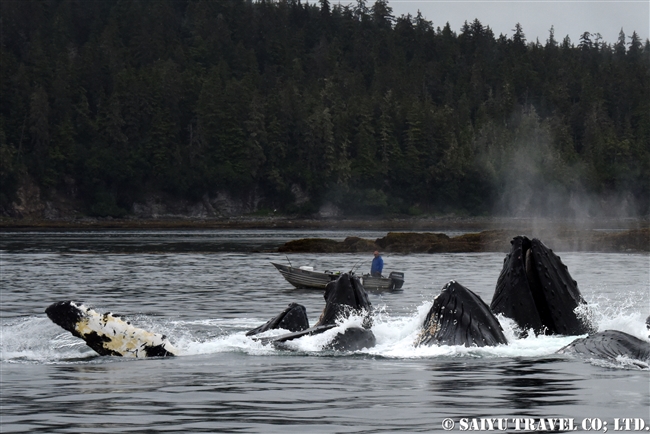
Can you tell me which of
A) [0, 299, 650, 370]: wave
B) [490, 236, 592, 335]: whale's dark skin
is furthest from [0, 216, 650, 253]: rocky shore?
[490, 236, 592, 335]: whale's dark skin

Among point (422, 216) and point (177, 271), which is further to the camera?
point (422, 216)

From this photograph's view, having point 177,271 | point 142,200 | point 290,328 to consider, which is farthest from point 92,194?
point 290,328

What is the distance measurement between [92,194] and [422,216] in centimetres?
5885

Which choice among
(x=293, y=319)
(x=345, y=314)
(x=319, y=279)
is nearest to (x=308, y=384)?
(x=345, y=314)

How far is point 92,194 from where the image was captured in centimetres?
18900

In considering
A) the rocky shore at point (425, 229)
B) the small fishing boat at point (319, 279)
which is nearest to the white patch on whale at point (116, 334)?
the small fishing boat at point (319, 279)

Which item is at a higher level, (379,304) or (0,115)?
(0,115)

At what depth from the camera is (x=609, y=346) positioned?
A: 61.8ft

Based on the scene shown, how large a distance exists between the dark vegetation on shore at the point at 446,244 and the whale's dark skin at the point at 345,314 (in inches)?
2602

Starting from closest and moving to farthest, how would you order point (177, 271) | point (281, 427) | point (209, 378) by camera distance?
point (281, 427), point (209, 378), point (177, 271)

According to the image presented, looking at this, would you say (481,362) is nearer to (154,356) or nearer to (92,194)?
(154,356)

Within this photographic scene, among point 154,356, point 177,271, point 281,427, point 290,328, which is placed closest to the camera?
point 281,427

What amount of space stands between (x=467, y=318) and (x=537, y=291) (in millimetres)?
1306

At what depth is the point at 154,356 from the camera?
21.5 m
